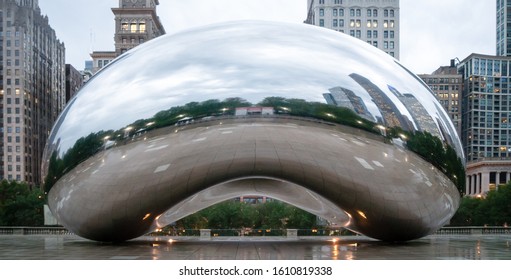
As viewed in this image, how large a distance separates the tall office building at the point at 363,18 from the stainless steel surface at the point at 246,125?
109m

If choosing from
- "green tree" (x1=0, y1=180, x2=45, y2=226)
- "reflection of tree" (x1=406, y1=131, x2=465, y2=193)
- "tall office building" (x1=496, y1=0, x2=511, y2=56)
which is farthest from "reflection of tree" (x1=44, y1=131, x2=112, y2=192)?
"tall office building" (x1=496, y1=0, x2=511, y2=56)

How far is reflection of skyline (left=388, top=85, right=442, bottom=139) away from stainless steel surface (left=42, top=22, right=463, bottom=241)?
28 mm

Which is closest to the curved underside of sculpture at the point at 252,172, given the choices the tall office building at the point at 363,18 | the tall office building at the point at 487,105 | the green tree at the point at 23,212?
the green tree at the point at 23,212

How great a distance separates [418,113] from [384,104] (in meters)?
0.92

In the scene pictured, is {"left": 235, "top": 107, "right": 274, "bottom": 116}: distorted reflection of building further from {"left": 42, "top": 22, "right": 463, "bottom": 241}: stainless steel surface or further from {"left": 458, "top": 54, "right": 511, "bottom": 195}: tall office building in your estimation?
{"left": 458, "top": 54, "right": 511, "bottom": 195}: tall office building

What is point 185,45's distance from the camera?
1029 centimetres

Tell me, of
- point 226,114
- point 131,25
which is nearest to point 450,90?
point 131,25

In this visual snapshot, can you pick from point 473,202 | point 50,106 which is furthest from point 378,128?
point 50,106

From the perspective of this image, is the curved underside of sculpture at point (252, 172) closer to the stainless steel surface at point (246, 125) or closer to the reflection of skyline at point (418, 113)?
the stainless steel surface at point (246, 125)

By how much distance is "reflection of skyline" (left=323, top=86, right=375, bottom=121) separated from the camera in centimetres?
947

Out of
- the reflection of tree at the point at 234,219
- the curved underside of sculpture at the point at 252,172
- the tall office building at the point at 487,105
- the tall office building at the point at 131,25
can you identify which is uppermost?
the tall office building at the point at 131,25

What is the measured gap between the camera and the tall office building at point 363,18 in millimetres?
115438
